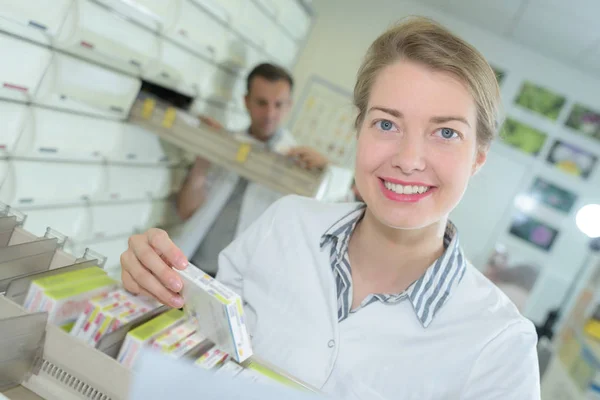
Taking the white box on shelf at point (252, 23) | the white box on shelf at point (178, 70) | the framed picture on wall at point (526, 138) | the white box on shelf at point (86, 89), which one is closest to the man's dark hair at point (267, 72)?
the white box on shelf at point (252, 23)

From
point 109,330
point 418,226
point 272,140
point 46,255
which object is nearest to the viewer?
point 109,330

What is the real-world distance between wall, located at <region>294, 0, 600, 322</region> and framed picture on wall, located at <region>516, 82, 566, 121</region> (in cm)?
5

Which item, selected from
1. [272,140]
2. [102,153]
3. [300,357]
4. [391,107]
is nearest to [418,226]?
[391,107]

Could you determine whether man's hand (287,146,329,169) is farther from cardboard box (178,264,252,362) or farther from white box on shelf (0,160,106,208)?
cardboard box (178,264,252,362)

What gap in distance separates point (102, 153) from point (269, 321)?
122 cm

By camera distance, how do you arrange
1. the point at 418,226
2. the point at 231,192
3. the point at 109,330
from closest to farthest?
the point at 109,330
the point at 418,226
the point at 231,192

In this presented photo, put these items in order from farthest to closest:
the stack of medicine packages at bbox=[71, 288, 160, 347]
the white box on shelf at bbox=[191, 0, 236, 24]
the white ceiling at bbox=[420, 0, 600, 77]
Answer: the white ceiling at bbox=[420, 0, 600, 77], the white box on shelf at bbox=[191, 0, 236, 24], the stack of medicine packages at bbox=[71, 288, 160, 347]

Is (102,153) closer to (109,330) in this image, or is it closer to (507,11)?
(109,330)

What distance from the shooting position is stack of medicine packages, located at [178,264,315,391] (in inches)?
31.7

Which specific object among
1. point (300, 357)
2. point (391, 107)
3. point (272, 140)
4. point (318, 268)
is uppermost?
point (391, 107)

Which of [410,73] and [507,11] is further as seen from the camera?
[507,11]

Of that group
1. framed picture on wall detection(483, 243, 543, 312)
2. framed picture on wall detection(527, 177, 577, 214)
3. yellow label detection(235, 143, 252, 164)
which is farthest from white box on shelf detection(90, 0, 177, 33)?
framed picture on wall detection(527, 177, 577, 214)

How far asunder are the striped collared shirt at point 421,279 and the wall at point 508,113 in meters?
3.86

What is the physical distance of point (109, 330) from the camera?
827 mm
